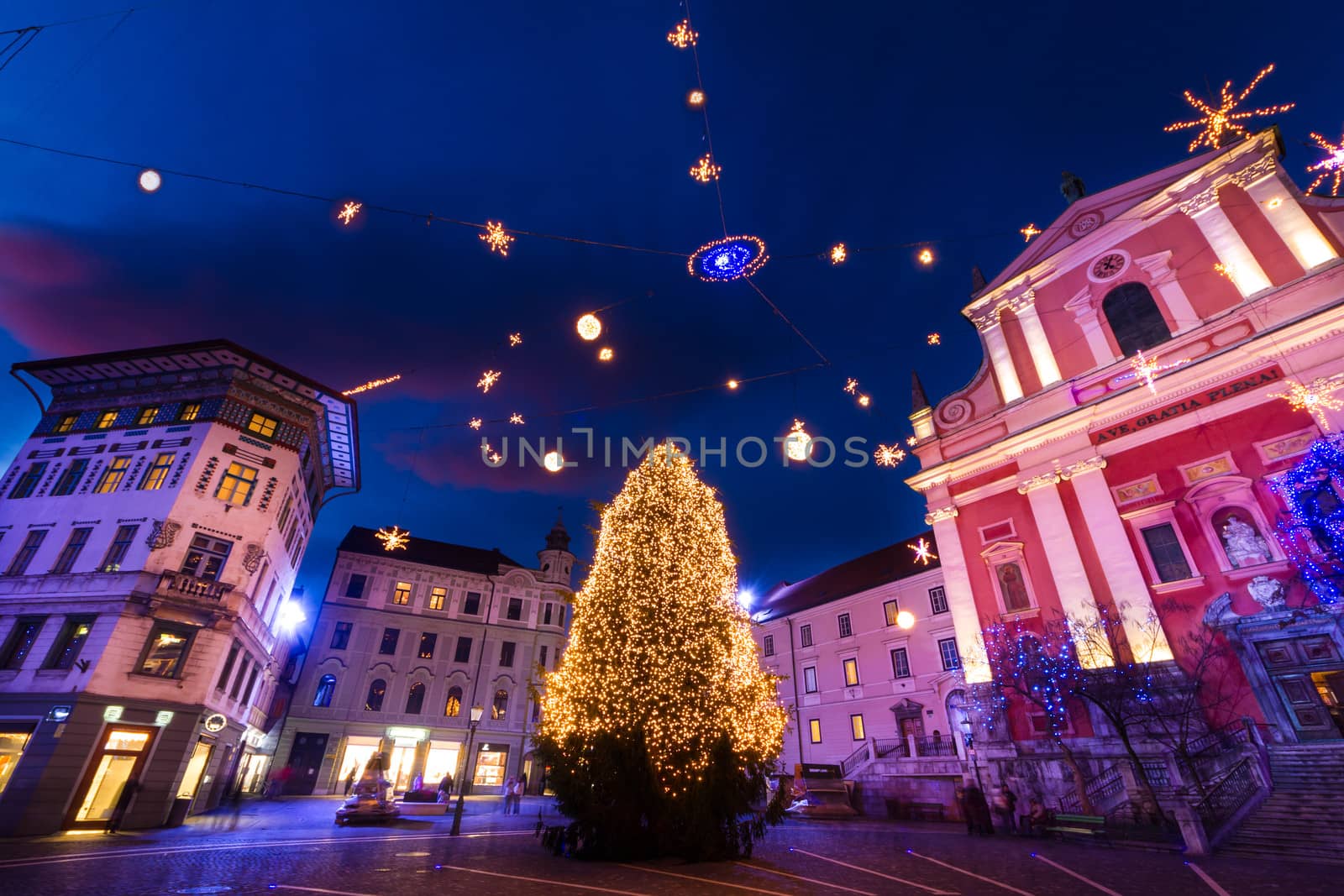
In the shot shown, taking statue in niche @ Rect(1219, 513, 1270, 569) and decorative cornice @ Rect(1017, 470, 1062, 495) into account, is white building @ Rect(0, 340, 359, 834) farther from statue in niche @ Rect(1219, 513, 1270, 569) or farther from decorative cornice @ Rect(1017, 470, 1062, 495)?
statue in niche @ Rect(1219, 513, 1270, 569)

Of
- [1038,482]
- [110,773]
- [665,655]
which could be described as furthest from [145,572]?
[1038,482]

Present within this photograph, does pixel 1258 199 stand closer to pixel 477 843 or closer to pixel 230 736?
pixel 477 843

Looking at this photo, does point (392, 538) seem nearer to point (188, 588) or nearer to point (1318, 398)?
point (188, 588)

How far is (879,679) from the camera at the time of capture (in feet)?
106

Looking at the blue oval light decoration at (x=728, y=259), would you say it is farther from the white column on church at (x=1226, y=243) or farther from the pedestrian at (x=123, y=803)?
the pedestrian at (x=123, y=803)

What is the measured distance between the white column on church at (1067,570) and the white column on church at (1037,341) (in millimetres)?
4421

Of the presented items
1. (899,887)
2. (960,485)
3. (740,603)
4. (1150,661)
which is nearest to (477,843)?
(740,603)

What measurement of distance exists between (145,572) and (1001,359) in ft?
106

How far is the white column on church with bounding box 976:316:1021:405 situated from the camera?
74.4ft

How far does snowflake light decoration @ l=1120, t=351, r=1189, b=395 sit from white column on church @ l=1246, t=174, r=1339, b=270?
4160mm

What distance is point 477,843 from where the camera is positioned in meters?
13.3

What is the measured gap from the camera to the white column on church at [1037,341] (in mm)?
21828

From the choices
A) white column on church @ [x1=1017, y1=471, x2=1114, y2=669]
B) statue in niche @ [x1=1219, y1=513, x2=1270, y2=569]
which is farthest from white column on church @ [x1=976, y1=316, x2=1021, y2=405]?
statue in niche @ [x1=1219, y1=513, x2=1270, y2=569]

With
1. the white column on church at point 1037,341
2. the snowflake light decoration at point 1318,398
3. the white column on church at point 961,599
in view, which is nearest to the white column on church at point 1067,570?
the white column on church at point 961,599
